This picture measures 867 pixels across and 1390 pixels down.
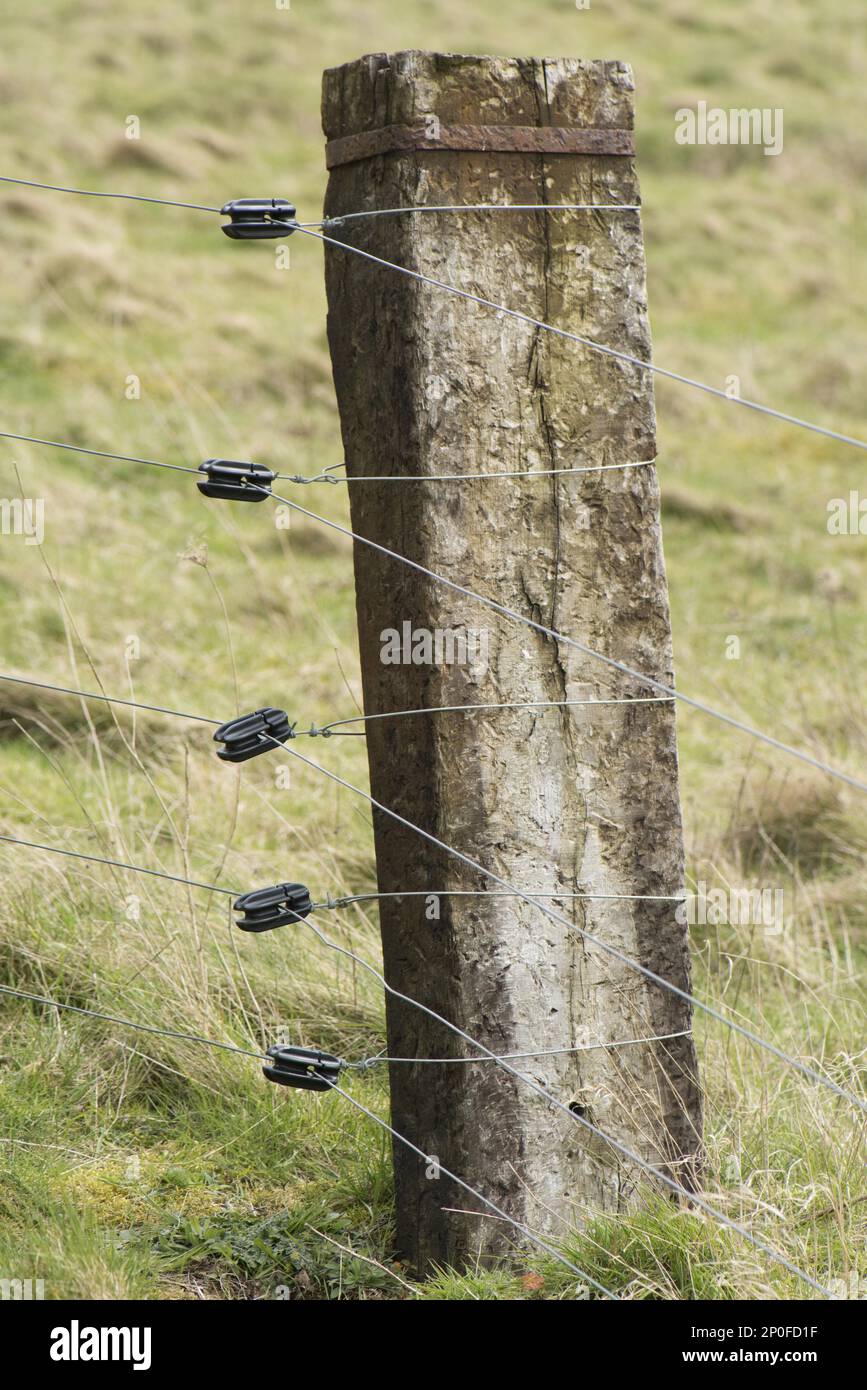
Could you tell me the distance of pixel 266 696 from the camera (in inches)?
225

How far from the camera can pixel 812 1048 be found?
3.21 metres

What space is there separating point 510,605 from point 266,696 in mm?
3574

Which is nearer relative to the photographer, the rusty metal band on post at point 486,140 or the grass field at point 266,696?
the rusty metal band on post at point 486,140

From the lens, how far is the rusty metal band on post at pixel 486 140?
7.04 ft

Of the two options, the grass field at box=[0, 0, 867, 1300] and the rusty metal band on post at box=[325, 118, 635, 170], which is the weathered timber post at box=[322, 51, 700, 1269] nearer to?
the rusty metal band on post at box=[325, 118, 635, 170]

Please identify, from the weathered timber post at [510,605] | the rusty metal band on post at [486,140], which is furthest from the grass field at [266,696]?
the rusty metal band on post at [486,140]

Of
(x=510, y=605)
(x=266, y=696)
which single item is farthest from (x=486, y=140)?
(x=266, y=696)

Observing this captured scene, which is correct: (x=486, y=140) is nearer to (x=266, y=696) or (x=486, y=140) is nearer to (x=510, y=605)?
(x=510, y=605)

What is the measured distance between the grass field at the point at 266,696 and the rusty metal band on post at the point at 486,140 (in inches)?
40.5

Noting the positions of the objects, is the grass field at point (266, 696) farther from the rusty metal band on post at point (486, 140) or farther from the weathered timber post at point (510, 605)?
the rusty metal band on post at point (486, 140)

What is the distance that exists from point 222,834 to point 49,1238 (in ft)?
6.28

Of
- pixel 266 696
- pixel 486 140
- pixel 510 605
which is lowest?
pixel 510 605
